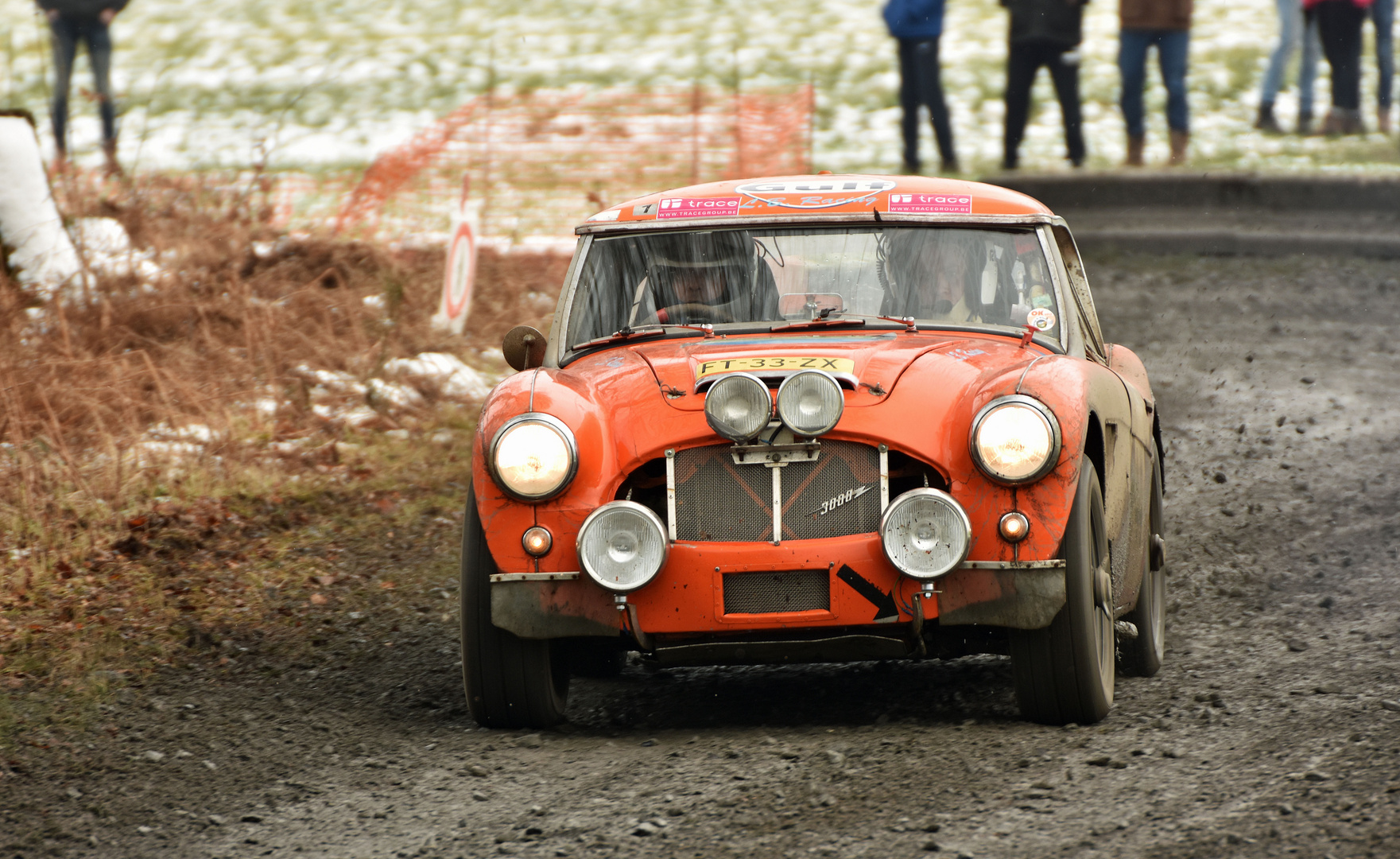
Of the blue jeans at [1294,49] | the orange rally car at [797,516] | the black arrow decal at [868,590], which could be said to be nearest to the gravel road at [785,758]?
the orange rally car at [797,516]

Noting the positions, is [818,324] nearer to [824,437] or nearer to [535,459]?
[824,437]

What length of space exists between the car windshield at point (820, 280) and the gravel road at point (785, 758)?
4.00ft

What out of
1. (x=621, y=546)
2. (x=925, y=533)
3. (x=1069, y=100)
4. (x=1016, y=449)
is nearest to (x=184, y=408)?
(x=621, y=546)

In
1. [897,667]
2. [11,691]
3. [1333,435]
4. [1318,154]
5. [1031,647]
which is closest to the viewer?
[1031,647]

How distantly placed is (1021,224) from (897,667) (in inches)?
61.6

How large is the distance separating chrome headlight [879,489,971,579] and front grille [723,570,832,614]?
0.21m

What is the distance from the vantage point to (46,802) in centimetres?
461

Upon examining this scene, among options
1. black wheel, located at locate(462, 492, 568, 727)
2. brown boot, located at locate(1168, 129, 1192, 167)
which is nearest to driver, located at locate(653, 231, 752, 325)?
black wheel, located at locate(462, 492, 568, 727)

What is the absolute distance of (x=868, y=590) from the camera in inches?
186

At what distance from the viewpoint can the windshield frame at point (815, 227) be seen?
221 inches

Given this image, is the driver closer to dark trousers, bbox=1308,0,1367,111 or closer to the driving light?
the driving light

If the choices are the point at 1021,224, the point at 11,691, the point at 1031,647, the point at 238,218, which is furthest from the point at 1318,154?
the point at 11,691

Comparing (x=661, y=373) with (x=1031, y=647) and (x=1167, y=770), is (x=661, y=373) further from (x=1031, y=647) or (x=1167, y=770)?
(x=1167, y=770)

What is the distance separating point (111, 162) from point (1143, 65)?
27.9 ft
